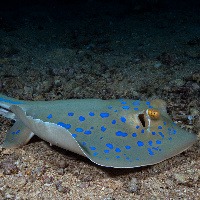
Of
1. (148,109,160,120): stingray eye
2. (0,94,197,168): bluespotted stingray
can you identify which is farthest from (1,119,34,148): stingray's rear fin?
(148,109,160,120): stingray eye

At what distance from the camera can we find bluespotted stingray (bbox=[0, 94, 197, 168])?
2455 millimetres

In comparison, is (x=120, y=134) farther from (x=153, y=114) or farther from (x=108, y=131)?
(x=153, y=114)

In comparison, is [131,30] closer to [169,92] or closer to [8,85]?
[169,92]

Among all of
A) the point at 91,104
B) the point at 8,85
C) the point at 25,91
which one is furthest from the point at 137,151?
the point at 8,85

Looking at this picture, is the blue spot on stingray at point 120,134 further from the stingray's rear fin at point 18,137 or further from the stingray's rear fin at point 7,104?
the stingray's rear fin at point 7,104

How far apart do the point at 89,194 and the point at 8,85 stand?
360 cm

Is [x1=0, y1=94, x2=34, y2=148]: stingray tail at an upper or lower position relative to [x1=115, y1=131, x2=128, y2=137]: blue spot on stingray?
lower

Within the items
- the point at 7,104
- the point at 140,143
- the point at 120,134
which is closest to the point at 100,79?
the point at 7,104

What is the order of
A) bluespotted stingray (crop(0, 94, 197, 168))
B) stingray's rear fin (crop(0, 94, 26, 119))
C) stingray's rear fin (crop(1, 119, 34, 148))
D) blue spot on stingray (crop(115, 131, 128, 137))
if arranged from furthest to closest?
stingray's rear fin (crop(0, 94, 26, 119))
stingray's rear fin (crop(1, 119, 34, 148))
blue spot on stingray (crop(115, 131, 128, 137))
bluespotted stingray (crop(0, 94, 197, 168))

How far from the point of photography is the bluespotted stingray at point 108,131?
246 centimetres

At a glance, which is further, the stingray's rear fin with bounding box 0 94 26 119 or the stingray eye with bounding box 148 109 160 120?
A: the stingray's rear fin with bounding box 0 94 26 119

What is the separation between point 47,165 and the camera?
10.2ft

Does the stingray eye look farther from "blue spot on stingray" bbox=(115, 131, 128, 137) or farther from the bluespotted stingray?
"blue spot on stingray" bbox=(115, 131, 128, 137)

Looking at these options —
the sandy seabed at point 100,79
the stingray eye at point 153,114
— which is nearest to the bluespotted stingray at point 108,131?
the stingray eye at point 153,114
